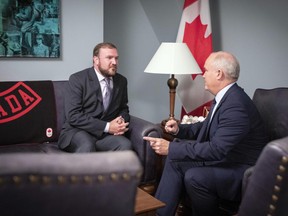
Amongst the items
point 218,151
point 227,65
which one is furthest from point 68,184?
point 227,65

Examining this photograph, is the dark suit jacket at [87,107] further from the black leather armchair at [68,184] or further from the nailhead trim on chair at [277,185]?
the black leather armchair at [68,184]

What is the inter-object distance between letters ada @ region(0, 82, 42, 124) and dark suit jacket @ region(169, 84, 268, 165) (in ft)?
3.85

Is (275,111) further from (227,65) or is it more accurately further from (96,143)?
(96,143)

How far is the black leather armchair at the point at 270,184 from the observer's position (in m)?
0.83

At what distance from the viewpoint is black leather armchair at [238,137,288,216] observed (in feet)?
2.72

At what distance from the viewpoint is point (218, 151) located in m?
1.74

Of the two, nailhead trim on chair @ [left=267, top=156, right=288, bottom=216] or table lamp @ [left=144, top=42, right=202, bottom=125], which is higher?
table lamp @ [left=144, top=42, right=202, bottom=125]

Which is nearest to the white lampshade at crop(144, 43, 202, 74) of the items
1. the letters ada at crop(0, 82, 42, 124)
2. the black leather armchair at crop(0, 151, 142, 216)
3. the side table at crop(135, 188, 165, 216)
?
the letters ada at crop(0, 82, 42, 124)

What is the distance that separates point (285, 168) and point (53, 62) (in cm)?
229

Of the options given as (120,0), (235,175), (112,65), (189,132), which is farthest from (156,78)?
(235,175)

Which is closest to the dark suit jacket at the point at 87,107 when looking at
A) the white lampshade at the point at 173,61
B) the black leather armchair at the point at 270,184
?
the white lampshade at the point at 173,61

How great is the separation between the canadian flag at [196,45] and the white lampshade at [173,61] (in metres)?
0.26

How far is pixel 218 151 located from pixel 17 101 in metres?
1.47

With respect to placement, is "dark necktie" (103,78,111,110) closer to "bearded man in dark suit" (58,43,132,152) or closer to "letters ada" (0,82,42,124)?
"bearded man in dark suit" (58,43,132,152)
